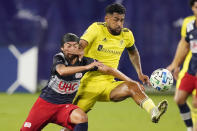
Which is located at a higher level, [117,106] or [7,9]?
[7,9]

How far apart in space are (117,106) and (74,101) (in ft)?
13.5

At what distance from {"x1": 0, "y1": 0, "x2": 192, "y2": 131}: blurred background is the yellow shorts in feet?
17.3

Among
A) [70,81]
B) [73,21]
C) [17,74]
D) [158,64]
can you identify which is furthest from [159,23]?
[70,81]

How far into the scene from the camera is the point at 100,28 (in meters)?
6.73

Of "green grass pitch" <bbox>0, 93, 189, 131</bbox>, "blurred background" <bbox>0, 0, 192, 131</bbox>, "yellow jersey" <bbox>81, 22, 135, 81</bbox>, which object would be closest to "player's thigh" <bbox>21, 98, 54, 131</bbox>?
"yellow jersey" <bbox>81, 22, 135, 81</bbox>

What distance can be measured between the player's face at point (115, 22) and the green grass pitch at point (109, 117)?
1.84 metres

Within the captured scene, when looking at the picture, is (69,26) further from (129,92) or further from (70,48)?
(70,48)

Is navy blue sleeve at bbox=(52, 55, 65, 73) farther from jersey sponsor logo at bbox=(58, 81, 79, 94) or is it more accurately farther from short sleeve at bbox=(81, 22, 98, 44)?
short sleeve at bbox=(81, 22, 98, 44)

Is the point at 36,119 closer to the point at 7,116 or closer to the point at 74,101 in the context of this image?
the point at 74,101

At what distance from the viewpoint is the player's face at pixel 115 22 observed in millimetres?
6453

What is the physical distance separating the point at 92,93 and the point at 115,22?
956mm

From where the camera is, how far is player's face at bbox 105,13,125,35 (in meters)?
6.45

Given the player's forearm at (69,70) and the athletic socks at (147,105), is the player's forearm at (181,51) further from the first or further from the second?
the player's forearm at (69,70)

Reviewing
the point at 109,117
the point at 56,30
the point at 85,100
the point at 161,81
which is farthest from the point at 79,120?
the point at 56,30
